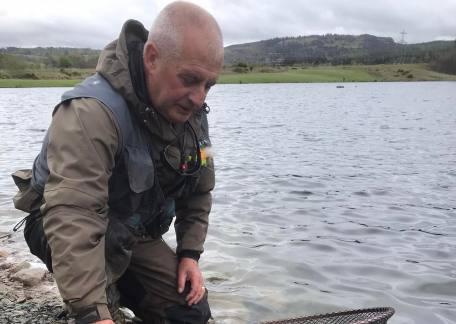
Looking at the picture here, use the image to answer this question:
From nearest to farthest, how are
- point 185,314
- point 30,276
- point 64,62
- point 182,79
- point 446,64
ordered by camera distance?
point 182,79, point 185,314, point 30,276, point 64,62, point 446,64

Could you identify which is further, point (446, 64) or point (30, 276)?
point (446, 64)

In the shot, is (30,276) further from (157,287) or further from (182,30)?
(182,30)

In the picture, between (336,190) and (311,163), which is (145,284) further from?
(311,163)

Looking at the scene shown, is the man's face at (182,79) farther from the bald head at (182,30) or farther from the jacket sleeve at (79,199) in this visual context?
the jacket sleeve at (79,199)

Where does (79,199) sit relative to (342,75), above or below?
below

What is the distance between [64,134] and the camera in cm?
306

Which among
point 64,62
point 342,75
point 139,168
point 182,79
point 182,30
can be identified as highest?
point 64,62

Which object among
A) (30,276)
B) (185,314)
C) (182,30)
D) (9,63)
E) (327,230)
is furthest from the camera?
(9,63)

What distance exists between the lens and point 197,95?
137 inches

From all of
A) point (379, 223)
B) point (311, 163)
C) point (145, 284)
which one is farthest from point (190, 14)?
point (311, 163)

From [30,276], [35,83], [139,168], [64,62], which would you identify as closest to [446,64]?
[64,62]

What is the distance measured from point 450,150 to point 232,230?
487 inches

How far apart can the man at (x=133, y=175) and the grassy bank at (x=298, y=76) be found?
90.1 meters

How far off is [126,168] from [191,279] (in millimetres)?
1411
